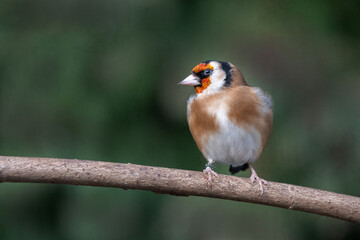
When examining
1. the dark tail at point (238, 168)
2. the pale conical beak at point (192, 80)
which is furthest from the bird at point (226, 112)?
the dark tail at point (238, 168)

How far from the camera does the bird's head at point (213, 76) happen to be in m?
2.83

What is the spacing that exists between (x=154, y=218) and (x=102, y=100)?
85cm

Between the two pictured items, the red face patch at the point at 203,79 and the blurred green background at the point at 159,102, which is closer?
the red face patch at the point at 203,79

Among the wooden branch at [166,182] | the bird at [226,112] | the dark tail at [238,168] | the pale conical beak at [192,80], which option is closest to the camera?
the wooden branch at [166,182]

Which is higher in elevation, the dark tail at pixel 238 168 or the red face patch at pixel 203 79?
the red face patch at pixel 203 79

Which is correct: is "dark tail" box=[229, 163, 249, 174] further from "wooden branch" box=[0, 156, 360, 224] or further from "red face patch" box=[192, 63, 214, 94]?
"wooden branch" box=[0, 156, 360, 224]

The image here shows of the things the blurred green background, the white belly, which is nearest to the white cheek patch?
the white belly

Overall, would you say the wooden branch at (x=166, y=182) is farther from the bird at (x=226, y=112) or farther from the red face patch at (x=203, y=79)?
the red face patch at (x=203, y=79)

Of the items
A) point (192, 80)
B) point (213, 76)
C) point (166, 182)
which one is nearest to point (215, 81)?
point (213, 76)

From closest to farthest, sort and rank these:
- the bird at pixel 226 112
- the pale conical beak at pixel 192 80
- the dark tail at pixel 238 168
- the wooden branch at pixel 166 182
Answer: the wooden branch at pixel 166 182 → the pale conical beak at pixel 192 80 → the bird at pixel 226 112 → the dark tail at pixel 238 168

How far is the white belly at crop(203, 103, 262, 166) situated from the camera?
2.86 meters

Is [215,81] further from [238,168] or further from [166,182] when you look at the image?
[166,182]

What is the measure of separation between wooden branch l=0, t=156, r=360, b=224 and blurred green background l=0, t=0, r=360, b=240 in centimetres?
78

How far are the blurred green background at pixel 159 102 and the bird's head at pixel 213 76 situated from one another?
1.27 feet
